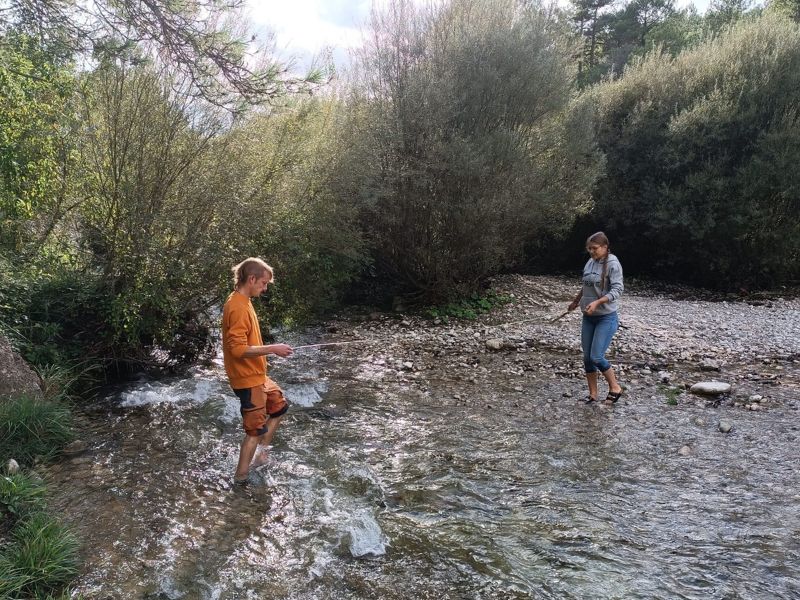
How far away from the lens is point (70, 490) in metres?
4.50

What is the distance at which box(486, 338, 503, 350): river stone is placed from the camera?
10102 millimetres

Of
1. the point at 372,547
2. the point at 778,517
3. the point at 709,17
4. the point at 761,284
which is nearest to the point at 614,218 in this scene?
the point at 761,284

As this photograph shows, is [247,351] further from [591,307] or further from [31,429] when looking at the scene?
[591,307]

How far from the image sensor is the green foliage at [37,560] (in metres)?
3.19

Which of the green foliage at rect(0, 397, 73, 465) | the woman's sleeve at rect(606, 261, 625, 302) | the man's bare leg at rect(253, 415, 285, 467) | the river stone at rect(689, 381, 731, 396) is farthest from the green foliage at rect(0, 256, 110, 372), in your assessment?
the river stone at rect(689, 381, 731, 396)

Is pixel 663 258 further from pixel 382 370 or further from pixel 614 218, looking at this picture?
pixel 382 370

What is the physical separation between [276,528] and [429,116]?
9.50 metres

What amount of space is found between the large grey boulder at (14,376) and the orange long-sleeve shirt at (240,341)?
2482mm

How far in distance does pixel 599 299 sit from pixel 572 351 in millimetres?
3466

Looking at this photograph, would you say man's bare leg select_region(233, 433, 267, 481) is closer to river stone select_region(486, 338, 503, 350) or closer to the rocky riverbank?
the rocky riverbank

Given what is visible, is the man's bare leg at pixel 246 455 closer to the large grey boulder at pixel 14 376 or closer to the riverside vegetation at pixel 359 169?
the riverside vegetation at pixel 359 169

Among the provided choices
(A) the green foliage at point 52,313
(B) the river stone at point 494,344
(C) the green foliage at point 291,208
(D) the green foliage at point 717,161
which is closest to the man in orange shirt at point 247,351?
(A) the green foliage at point 52,313

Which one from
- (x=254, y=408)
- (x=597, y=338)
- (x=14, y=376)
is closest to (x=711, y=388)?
(x=597, y=338)

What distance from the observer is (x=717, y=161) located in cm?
1591
